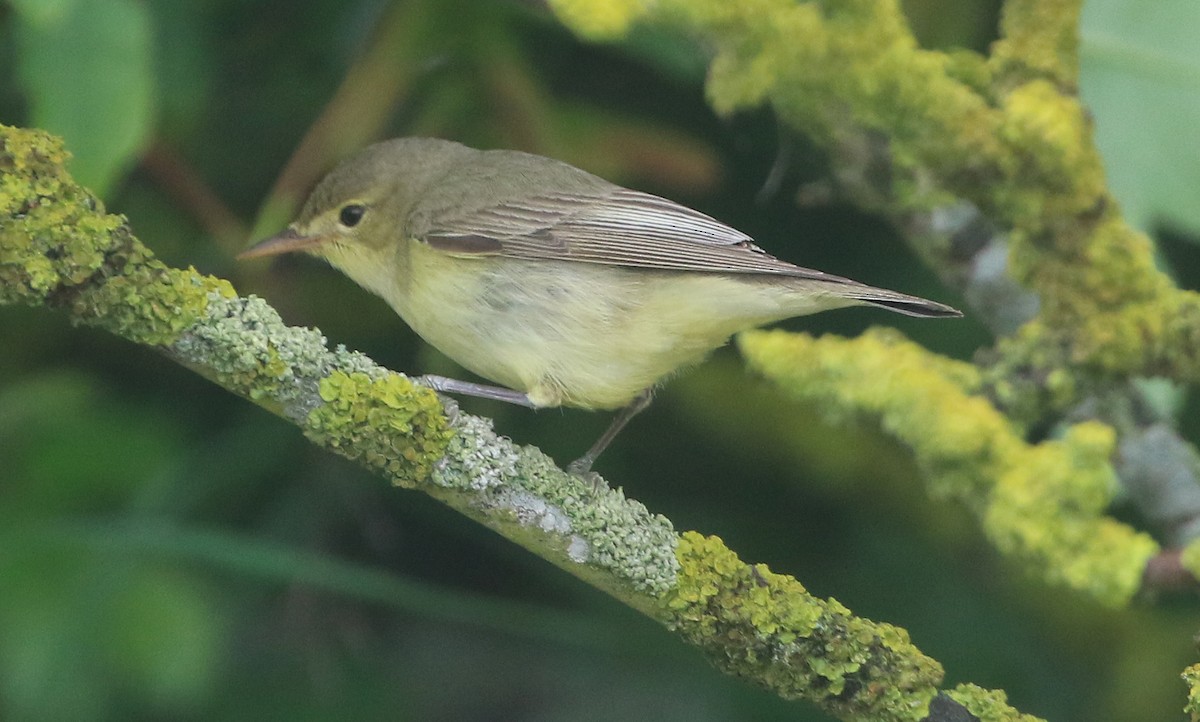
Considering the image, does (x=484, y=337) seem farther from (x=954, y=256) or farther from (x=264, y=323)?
(x=954, y=256)

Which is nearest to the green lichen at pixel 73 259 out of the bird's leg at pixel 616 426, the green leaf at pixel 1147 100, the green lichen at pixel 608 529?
the green lichen at pixel 608 529

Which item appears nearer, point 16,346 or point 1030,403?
point 1030,403

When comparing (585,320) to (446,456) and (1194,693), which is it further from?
(1194,693)

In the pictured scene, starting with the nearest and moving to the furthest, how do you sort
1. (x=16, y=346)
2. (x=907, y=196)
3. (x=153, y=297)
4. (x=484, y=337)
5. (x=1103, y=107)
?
(x=153, y=297) < (x=484, y=337) < (x=907, y=196) < (x=1103, y=107) < (x=16, y=346)

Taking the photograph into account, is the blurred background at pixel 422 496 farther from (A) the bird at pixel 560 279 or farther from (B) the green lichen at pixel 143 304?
(B) the green lichen at pixel 143 304

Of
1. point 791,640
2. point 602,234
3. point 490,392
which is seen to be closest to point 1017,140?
point 602,234

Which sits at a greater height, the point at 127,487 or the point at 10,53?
the point at 10,53

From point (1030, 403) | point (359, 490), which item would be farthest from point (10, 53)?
point (1030, 403)
